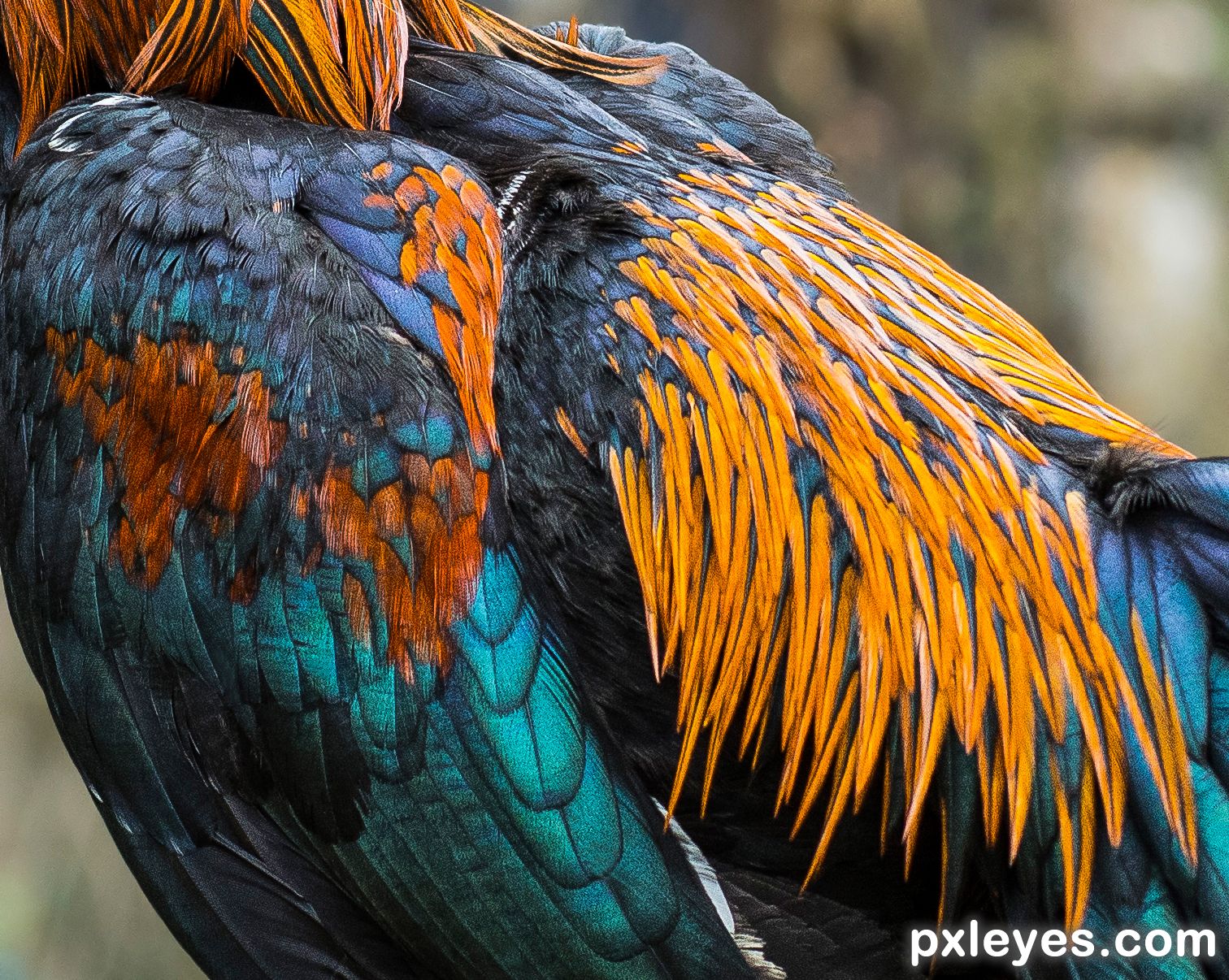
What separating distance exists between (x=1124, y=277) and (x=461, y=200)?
21.5 feet

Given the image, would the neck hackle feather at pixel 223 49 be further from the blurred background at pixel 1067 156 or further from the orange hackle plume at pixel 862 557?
the blurred background at pixel 1067 156

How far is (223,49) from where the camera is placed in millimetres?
2385

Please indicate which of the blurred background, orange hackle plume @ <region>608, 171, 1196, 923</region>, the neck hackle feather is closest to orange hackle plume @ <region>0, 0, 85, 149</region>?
the neck hackle feather

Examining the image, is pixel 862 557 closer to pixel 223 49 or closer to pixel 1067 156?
pixel 223 49

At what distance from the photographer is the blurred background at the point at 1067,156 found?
24.8ft

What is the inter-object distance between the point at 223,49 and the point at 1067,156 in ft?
21.6

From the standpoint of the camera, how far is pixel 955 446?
2115mm

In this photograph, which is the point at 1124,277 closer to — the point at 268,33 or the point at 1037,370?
Answer: the point at 1037,370

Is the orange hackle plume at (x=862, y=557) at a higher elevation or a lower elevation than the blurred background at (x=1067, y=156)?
lower

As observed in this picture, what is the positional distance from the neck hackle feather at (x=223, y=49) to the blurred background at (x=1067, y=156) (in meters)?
5.28

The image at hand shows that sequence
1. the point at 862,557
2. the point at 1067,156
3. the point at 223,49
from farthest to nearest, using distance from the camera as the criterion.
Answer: the point at 1067,156, the point at 223,49, the point at 862,557

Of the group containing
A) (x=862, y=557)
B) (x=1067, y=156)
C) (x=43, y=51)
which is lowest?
(x=862, y=557)

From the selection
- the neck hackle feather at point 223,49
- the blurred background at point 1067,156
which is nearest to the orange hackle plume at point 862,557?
the neck hackle feather at point 223,49

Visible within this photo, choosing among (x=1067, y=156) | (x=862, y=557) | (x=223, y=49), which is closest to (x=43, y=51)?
(x=223, y=49)
